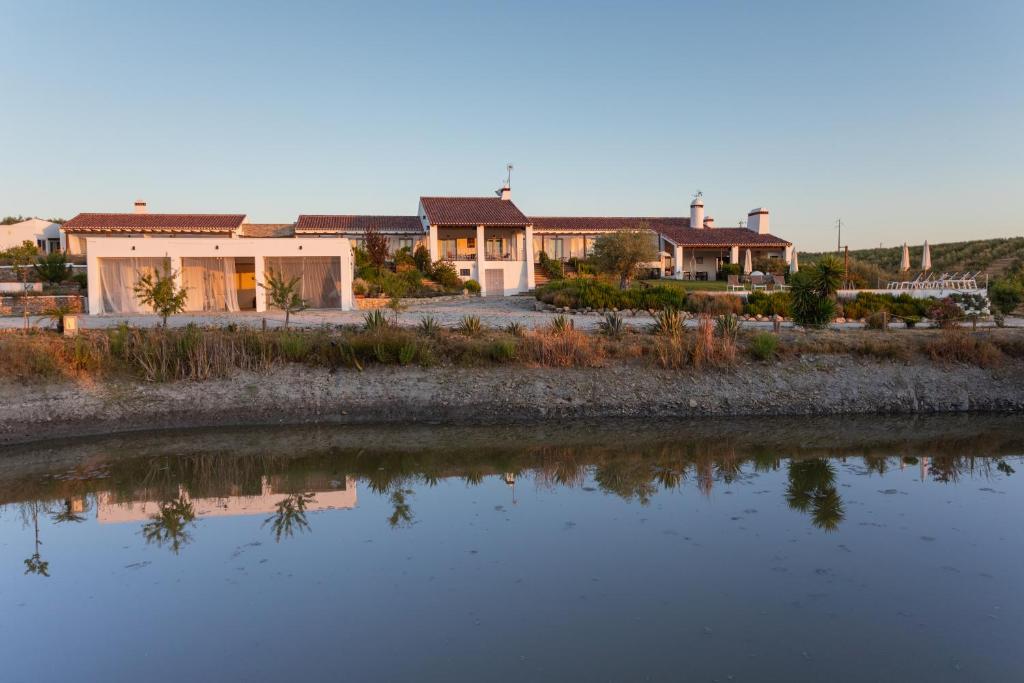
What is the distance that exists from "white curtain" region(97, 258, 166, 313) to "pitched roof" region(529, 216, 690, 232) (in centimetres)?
2245

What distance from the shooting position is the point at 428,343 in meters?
17.0

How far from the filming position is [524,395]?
15.8 m

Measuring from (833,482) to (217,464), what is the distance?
10085 millimetres

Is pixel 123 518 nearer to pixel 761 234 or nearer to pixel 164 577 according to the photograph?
pixel 164 577

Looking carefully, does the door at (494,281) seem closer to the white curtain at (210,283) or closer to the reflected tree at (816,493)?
the white curtain at (210,283)

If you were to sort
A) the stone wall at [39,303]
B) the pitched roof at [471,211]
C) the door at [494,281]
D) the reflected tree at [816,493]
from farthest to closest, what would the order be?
the pitched roof at [471,211] → the door at [494,281] → the stone wall at [39,303] → the reflected tree at [816,493]

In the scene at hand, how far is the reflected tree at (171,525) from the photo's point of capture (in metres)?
8.66

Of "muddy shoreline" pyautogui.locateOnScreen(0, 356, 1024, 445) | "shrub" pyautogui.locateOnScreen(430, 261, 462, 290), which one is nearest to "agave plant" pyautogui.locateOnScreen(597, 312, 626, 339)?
"muddy shoreline" pyautogui.locateOnScreen(0, 356, 1024, 445)

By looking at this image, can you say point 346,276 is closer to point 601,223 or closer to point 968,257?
point 601,223

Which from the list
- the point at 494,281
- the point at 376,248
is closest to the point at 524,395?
the point at 494,281

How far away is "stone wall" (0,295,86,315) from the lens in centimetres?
2598

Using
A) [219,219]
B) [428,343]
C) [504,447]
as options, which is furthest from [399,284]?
[219,219]

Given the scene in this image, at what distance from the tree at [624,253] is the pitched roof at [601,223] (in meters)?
5.83

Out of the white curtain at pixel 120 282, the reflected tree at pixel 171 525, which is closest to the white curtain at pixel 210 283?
the white curtain at pixel 120 282
